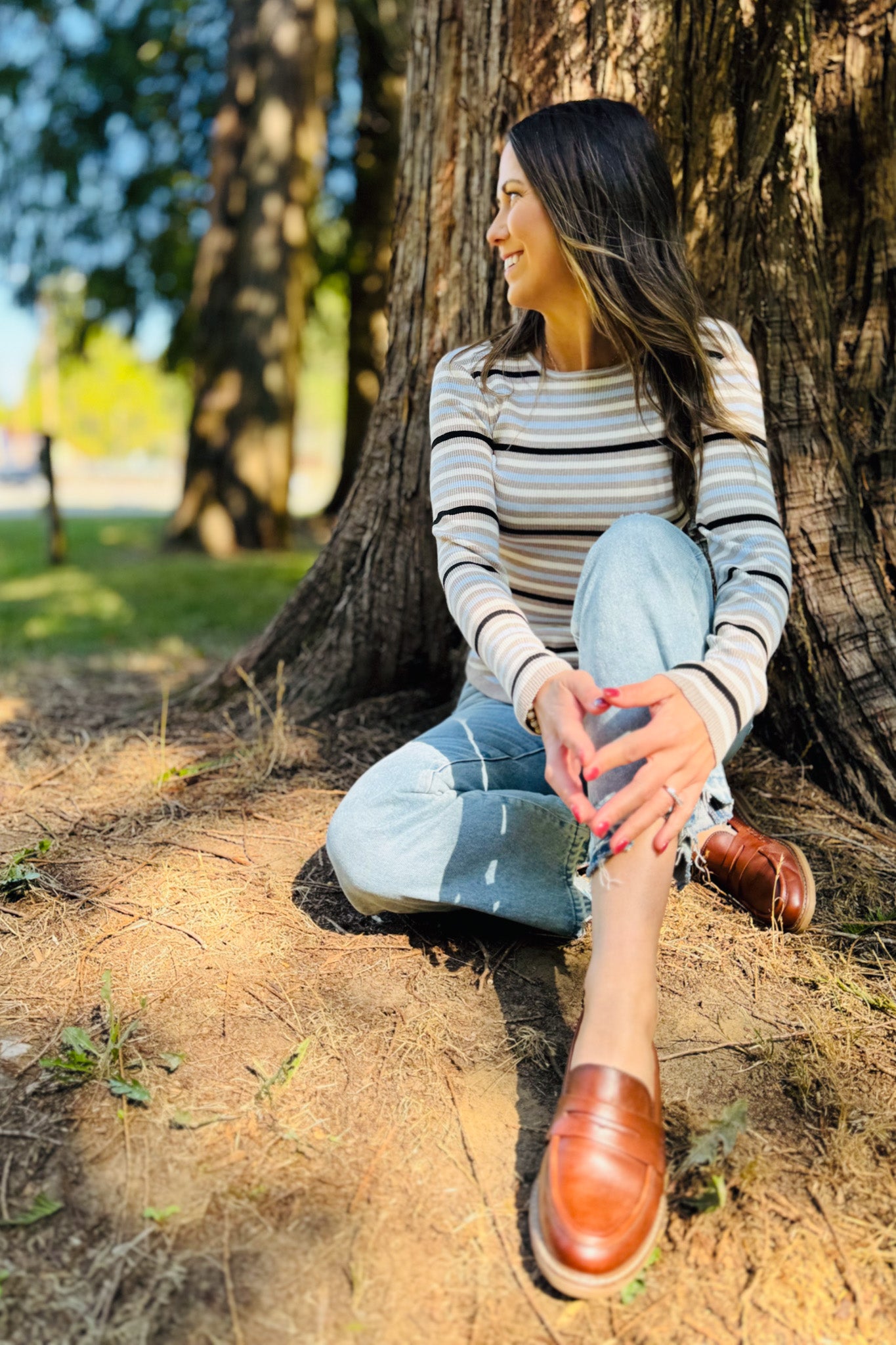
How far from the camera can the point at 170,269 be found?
1110cm

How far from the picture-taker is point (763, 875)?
6.76 ft

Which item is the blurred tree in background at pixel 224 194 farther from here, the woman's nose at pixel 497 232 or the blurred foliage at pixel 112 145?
the woman's nose at pixel 497 232

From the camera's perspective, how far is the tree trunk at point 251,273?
8273mm

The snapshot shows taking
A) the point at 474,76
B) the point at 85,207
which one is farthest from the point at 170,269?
the point at 474,76

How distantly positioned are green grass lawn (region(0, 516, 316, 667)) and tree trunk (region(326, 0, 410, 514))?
2.19 metres

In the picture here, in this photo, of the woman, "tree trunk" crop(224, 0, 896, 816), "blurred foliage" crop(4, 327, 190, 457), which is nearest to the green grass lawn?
"tree trunk" crop(224, 0, 896, 816)

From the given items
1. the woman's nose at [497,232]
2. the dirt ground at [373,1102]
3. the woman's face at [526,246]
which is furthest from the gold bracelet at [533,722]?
the woman's nose at [497,232]

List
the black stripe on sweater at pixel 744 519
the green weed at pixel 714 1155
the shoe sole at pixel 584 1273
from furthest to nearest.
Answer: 1. the black stripe on sweater at pixel 744 519
2. the green weed at pixel 714 1155
3. the shoe sole at pixel 584 1273

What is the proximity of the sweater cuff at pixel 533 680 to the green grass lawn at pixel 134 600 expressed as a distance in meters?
3.22

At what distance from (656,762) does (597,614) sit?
29cm

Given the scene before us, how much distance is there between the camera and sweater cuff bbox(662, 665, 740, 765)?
1.58 meters

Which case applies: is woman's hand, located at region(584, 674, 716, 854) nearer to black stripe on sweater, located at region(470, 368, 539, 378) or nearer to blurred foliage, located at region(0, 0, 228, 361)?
black stripe on sweater, located at region(470, 368, 539, 378)

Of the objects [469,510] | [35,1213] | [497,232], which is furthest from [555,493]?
[35,1213]

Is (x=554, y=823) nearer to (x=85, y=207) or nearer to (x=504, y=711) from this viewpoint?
(x=504, y=711)
